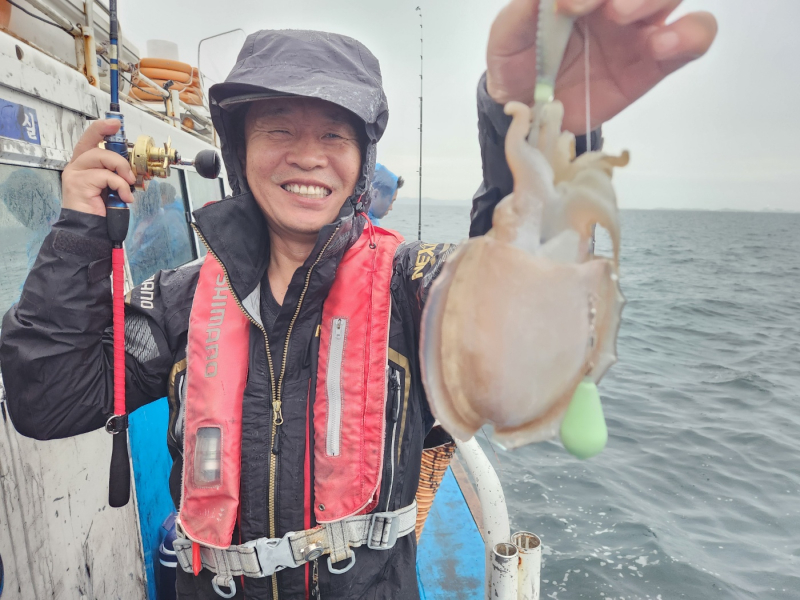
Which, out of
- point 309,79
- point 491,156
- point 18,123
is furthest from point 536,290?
point 18,123

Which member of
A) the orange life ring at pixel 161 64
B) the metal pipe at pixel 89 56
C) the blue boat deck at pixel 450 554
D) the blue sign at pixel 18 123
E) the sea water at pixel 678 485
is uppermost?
the orange life ring at pixel 161 64

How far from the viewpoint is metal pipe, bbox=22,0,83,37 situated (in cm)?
285

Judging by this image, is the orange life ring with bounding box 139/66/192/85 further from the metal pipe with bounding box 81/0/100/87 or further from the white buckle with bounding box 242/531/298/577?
the white buckle with bounding box 242/531/298/577

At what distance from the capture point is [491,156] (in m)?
1.49

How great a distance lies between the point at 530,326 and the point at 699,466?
8.59m

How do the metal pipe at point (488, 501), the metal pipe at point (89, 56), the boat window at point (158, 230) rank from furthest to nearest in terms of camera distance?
1. the boat window at point (158, 230)
2. the metal pipe at point (89, 56)
3. the metal pipe at point (488, 501)

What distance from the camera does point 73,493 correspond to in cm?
270

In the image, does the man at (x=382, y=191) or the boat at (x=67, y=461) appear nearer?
the boat at (x=67, y=461)

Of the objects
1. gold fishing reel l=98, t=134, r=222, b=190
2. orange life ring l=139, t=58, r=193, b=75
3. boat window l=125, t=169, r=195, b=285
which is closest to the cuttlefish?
gold fishing reel l=98, t=134, r=222, b=190

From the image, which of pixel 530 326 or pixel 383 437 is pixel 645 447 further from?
pixel 530 326

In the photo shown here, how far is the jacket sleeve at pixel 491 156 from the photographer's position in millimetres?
1427

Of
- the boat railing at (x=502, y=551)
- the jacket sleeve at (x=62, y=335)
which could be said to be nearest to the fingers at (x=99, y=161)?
the jacket sleeve at (x=62, y=335)

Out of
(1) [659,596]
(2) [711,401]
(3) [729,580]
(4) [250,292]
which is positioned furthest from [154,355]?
(2) [711,401]

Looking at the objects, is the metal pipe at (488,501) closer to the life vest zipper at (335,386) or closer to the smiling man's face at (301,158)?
the life vest zipper at (335,386)
